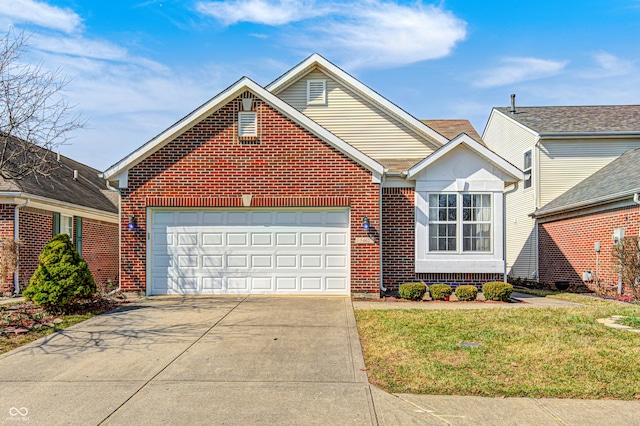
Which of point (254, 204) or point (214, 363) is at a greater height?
point (254, 204)

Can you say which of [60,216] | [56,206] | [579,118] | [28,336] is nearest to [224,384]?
[28,336]

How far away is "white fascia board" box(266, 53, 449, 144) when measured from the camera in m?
15.3

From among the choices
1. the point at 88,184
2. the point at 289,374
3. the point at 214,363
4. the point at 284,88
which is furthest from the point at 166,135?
the point at 88,184

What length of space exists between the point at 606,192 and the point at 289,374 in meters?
12.9

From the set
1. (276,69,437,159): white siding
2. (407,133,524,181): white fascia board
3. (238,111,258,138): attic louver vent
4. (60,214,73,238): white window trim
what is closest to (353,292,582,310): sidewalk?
(407,133,524,181): white fascia board

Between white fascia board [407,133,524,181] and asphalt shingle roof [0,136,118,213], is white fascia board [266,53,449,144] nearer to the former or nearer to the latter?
white fascia board [407,133,524,181]

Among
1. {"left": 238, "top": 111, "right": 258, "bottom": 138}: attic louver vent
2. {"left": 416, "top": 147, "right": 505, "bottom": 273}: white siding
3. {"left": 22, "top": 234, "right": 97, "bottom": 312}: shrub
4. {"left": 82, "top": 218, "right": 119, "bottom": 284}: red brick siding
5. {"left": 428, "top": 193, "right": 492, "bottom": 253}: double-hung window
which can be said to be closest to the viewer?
{"left": 22, "top": 234, "right": 97, "bottom": 312}: shrub

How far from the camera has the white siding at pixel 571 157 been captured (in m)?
19.4

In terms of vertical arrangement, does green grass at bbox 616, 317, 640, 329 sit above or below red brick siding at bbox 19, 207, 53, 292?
below

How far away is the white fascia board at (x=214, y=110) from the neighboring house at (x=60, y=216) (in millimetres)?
1920

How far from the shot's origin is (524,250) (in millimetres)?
20734

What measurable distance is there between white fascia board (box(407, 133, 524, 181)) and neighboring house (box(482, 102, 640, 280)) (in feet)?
20.4

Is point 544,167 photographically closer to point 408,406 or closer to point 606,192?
point 606,192

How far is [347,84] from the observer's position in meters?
15.8
